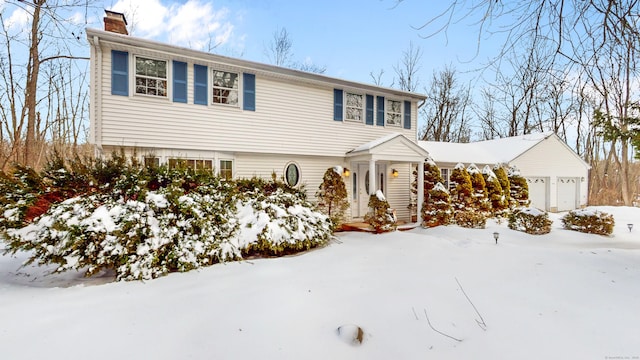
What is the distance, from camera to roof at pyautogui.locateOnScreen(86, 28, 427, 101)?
720cm

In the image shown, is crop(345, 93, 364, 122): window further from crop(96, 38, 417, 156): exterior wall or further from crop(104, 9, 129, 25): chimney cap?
crop(104, 9, 129, 25): chimney cap

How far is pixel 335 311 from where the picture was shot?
3.47 metres

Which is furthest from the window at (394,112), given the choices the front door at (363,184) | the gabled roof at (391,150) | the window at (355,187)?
the window at (355,187)

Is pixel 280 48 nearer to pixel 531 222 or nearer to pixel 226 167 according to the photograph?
pixel 226 167

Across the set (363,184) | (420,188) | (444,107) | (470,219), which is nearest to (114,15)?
(363,184)

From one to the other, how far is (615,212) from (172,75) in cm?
2052

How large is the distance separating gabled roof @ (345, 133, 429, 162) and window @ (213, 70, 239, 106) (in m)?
4.34

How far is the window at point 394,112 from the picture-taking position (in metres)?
11.7

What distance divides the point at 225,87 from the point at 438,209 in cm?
794

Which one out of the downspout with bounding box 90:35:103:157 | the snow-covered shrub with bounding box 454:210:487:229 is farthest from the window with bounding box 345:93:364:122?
the downspout with bounding box 90:35:103:157

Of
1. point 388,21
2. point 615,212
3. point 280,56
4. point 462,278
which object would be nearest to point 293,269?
point 462,278

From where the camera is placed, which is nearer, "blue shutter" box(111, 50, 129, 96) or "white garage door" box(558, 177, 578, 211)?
"blue shutter" box(111, 50, 129, 96)

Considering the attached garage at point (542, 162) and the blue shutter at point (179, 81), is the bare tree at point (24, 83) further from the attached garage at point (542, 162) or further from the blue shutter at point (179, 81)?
the attached garage at point (542, 162)

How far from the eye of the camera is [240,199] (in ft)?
20.4
